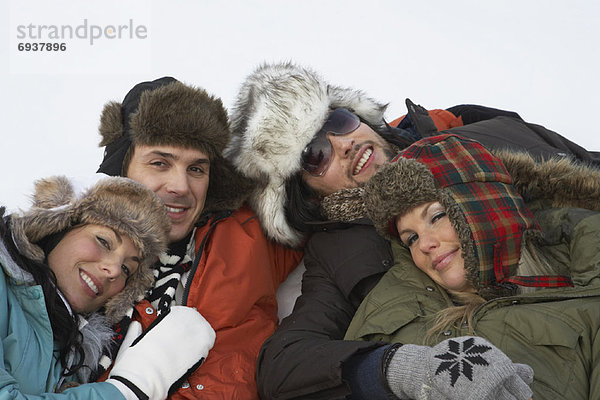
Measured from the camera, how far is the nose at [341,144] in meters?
2.70

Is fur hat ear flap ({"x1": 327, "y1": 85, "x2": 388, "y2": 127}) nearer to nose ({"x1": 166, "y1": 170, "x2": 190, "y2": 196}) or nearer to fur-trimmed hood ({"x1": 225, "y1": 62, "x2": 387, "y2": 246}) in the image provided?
fur-trimmed hood ({"x1": 225, "y1": 62, "x2": 387, "y2": 246})

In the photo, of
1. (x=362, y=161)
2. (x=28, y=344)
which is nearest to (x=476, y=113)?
(x=362, y=161)

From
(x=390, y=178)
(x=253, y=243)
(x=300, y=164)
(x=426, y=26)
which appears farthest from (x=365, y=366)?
(x=426, y=26)

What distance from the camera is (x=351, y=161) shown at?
2.69m

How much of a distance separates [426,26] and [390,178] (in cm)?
277

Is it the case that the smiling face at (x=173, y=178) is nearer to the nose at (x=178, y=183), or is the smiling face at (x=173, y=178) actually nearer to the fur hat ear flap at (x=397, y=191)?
the nose at (x=178, y=183)

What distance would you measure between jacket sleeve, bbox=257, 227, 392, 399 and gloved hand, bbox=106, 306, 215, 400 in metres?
0.25

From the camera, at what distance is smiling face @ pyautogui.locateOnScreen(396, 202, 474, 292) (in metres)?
2.00

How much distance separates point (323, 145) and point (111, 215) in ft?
3.38

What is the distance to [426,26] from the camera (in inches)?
177

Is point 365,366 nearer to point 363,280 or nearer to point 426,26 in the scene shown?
point 363,280

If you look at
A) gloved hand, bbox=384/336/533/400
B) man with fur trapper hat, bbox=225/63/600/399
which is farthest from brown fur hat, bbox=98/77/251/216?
gloved hand, bbox=384/336/533/400

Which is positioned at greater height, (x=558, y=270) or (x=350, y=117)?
(x=350, y=117)

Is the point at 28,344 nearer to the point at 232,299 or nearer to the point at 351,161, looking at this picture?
the point at 232,299
